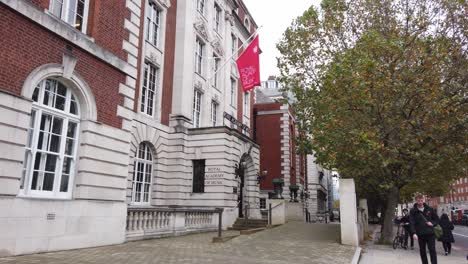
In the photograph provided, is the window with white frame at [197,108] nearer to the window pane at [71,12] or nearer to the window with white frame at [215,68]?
the window with white frame at [215,68]

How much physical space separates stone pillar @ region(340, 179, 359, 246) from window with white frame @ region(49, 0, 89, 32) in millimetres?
10859

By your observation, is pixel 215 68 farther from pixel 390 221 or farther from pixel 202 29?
pixel 390 221

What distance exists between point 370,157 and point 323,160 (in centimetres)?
366

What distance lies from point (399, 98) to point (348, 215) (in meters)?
5.12

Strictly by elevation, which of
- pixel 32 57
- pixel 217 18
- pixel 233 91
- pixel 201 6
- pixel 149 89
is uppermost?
pixel 217 18

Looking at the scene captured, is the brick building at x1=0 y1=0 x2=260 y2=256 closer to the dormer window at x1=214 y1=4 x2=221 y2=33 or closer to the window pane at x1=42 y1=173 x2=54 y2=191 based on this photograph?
the window pane at x1=42 y1=173 x2=54 y2=191

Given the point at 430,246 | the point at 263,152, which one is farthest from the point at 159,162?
the point at 263,152

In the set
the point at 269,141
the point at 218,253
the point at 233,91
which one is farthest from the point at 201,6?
the point at 218,253

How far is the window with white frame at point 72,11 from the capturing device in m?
10.8

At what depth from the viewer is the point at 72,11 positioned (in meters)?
11.4

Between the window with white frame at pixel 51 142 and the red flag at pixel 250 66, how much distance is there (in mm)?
10888

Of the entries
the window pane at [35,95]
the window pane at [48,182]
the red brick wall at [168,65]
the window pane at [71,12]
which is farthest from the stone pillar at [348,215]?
the window pane at [71,12]

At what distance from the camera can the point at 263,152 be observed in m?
36.6

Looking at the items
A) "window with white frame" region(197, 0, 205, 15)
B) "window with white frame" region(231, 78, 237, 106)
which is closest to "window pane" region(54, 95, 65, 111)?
"window with white frame" region(197, 0, 205, 15)
